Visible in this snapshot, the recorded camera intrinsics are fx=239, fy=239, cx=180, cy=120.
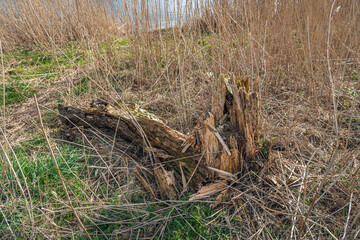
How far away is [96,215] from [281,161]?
134 centimetres

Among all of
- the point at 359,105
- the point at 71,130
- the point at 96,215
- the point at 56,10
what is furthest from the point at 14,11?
the point at 359,105

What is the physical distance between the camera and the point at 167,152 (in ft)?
5.96

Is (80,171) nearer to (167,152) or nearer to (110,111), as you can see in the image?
→ (110,111)

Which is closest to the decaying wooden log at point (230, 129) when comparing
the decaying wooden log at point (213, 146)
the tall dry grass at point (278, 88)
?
the decaying wooden log at point (213, 146)

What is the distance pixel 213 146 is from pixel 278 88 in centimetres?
173

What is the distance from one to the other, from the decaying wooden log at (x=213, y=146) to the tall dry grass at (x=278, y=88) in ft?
0.51

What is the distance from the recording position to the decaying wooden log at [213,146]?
1.52 meters

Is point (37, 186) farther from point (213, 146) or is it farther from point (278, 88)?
point (278, 88)

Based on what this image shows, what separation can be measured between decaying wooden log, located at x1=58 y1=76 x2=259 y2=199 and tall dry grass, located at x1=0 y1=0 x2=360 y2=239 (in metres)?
0.15

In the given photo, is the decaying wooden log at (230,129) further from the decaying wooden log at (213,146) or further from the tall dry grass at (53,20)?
the tall dry grass at (53,20)

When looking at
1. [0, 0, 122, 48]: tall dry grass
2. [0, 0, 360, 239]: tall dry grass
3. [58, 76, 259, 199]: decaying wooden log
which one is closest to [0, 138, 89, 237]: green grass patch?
[0, 0, 360, 239]: tall dry grass

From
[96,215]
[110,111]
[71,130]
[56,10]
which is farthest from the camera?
[56,10]

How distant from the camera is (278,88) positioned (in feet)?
9.42

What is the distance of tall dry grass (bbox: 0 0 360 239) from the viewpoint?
146 cm
